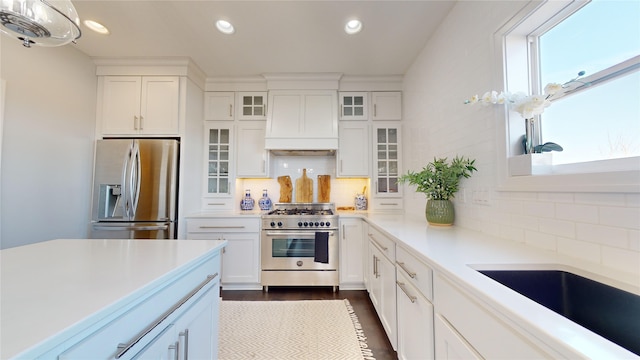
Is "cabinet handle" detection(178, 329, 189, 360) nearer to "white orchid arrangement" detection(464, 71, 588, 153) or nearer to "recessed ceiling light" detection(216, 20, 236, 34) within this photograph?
"white orchid arrangement" detection(464, 71, 588, 153)

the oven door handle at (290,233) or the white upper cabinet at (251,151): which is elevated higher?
the white upper cabinet at (251,151)

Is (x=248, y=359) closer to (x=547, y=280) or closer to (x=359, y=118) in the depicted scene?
(x=547, y=280)

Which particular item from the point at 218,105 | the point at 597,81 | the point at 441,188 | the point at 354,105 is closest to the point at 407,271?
the point at 441,188

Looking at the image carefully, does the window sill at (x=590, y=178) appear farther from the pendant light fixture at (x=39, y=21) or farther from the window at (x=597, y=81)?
the pendant light fixture at (x=39, y=21)

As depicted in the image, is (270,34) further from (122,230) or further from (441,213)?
(122,230)

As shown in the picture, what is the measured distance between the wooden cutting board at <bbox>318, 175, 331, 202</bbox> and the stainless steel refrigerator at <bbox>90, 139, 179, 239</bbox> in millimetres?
1750

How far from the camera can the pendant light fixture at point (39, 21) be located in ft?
3.13

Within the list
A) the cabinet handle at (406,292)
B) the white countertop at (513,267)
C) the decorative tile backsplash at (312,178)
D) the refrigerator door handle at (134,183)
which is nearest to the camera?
the white countertop at (513,267)

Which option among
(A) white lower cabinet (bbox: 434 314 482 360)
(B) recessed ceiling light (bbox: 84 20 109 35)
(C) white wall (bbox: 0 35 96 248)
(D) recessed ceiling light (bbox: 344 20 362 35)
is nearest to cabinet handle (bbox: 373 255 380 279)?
(A) white lower cabinet (bbox: 434 314 482 360)

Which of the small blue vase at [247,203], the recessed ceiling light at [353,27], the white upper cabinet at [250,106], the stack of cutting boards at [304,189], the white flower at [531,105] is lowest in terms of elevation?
the small blue vase at [247,203]

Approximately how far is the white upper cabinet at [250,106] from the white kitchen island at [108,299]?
2219 millimetres

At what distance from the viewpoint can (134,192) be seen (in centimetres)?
251

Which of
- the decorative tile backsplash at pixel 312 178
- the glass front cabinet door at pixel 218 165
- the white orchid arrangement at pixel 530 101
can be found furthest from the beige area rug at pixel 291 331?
the white orchid arrangement at pixel 530 101

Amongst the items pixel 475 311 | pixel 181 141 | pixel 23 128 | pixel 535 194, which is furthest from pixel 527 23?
pixel 23 128
